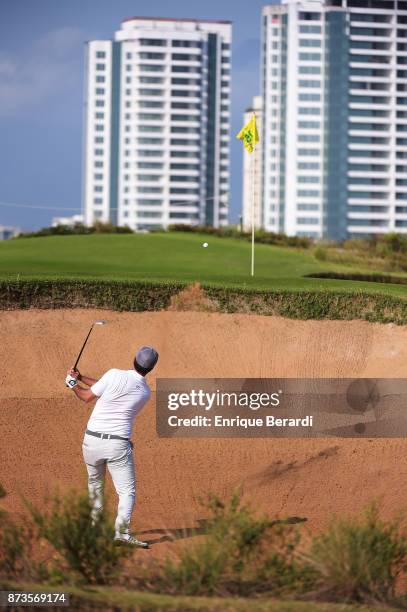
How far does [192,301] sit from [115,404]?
1263 centimetres

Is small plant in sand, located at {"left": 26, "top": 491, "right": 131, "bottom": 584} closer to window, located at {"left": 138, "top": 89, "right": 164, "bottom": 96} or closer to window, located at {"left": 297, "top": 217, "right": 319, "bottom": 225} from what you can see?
window, located at {"left": 297, "top": 217, "right": 319, "bottom": 225}

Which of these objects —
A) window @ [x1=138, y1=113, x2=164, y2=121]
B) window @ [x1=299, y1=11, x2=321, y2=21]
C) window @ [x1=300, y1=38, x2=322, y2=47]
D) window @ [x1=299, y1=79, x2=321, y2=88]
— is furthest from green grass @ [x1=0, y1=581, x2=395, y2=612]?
window @ [x1=138, y1=113, x2=164, y2=121]

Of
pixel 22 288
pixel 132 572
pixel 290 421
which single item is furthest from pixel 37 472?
pixel 22 288

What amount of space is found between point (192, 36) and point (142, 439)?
5759 inches

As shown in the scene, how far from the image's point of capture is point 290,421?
1823 cm

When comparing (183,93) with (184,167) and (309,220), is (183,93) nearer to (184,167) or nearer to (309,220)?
(184,167)

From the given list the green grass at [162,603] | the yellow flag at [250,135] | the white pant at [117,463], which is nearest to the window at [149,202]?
the yellow flag at [250,135]

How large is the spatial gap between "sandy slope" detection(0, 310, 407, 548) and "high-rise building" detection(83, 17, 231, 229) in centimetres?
12969

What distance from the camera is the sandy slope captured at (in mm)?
13320

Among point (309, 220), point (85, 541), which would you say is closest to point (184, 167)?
point (309, 220)

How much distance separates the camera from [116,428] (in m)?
9.97

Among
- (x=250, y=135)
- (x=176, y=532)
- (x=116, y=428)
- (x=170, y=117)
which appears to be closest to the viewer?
(x=116, y=428)

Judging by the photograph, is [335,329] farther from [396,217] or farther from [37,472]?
[396,217]

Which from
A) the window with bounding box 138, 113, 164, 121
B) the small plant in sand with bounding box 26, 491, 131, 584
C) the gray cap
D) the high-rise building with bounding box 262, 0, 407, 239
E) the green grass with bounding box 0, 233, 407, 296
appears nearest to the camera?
the small plant in sand with bounding box 26, 491, 131, 584
